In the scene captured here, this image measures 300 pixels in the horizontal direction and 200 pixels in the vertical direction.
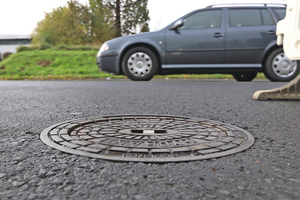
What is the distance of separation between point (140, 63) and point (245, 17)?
2.67 metres

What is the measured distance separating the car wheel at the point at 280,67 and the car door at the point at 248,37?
0.26 m

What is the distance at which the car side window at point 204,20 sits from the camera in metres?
6.73

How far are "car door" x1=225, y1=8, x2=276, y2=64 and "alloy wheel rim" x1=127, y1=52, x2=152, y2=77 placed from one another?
5.97 ft

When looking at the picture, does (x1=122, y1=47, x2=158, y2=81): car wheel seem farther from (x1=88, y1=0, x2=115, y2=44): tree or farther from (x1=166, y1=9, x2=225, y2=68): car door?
(x1=88, y1=0, x2=115, y2=44): tree

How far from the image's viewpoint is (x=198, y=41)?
21.8 feet

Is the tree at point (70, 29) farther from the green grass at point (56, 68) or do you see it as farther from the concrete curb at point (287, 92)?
the concrete curb at point (287, 92)

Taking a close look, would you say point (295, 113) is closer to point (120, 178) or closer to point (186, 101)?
point (186, 101)

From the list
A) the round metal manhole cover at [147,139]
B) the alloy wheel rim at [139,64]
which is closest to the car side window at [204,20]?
the alloy wheel rim at [139,64]

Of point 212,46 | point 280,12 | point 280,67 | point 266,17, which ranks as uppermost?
point 280,12

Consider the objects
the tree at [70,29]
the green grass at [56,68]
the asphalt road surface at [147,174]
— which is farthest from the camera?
the tree at [70,29]

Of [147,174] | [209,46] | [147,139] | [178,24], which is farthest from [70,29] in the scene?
[147,174]

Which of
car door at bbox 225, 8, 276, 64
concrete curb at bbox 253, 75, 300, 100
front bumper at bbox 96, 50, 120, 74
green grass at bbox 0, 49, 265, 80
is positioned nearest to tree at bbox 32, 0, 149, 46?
green grass at bbox 0, 49, 265, 80

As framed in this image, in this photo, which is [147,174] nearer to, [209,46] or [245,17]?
[209,46]

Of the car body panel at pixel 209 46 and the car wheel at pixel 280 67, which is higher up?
the car body panel at pixel 209 46
